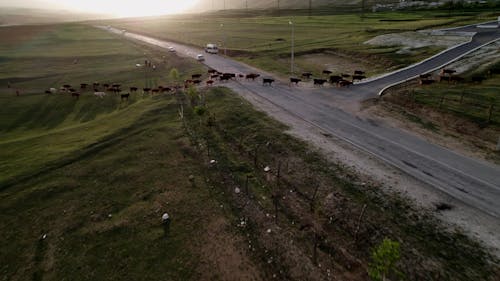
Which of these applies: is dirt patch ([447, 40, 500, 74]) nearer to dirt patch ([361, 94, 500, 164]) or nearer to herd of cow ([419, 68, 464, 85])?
herd of cow ([419, 68, 464, 85])

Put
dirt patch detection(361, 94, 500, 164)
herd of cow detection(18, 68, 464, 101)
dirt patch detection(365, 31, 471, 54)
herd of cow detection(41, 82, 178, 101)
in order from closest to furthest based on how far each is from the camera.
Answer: dirt patch detection(361, 94, 500, 164), herd of cow detection(18, 68, 464, 101), herd of cow detection(41, 82, 178, 101), dirt patch detection(365, 31, 471, 54)

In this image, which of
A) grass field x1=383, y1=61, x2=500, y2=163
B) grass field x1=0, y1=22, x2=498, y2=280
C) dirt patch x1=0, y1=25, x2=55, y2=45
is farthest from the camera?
dirt patch x1=0, y1=25, x2=55, y2=45

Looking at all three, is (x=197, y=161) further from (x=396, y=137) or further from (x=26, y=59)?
(x=26, y=59)

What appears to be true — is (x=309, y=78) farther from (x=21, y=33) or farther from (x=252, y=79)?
(x=21, y=33)

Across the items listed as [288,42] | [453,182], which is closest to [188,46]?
[288,42]

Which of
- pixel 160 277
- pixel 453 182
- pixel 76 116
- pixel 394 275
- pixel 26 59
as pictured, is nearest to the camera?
pixel 394 275

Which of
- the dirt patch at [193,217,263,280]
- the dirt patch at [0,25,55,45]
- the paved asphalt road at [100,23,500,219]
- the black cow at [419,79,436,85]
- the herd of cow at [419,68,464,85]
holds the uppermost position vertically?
the dirt patch at [0,25,55,45]

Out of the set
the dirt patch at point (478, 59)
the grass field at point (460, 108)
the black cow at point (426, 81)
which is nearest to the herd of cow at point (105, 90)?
the grass field at point (460, 108)

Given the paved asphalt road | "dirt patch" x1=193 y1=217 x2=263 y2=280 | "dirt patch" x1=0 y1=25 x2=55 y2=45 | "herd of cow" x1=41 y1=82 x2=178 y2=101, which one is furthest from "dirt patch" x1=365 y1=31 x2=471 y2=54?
"dirt patch" x1=0 y1=25 x2=55 y2=45
